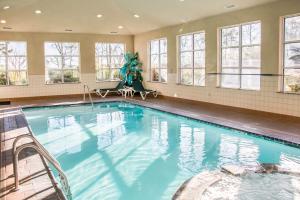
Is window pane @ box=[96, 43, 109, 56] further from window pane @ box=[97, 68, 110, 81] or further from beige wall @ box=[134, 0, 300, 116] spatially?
beige wall @ box=[134, 0, 300, 116]

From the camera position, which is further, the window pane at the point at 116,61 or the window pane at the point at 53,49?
the window pane at the point at 116,61

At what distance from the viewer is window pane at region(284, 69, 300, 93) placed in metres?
7.31

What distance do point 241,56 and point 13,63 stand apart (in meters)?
8.35

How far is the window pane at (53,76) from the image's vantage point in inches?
512

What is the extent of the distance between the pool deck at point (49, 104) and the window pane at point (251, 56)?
1221 mm

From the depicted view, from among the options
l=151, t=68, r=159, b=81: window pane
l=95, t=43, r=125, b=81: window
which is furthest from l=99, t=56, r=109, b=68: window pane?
l=151, t=68, r=159, b=81: window pane

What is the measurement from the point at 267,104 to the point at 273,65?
37.5 inches

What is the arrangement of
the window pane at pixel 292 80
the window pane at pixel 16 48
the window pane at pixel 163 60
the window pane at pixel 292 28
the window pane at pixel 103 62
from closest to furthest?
1. the window pane at pixel 292 28
2. the window pane at pixel 292 80
3. the window pane at pixel 16 48
4. the window pane at pixel 163 60
5. the window pane at pixel 103 62

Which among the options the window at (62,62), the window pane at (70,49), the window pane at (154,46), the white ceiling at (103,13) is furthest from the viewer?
the window pane at (70,49)

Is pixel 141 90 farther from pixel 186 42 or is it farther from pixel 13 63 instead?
pixel 13 63

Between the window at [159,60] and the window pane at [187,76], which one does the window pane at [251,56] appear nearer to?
the window pane at [187,76]

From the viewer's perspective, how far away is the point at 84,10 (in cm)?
1103

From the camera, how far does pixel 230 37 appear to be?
29.9 ft

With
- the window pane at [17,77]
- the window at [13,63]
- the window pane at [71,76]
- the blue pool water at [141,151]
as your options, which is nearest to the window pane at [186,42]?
the blue pool water at [141,151]
